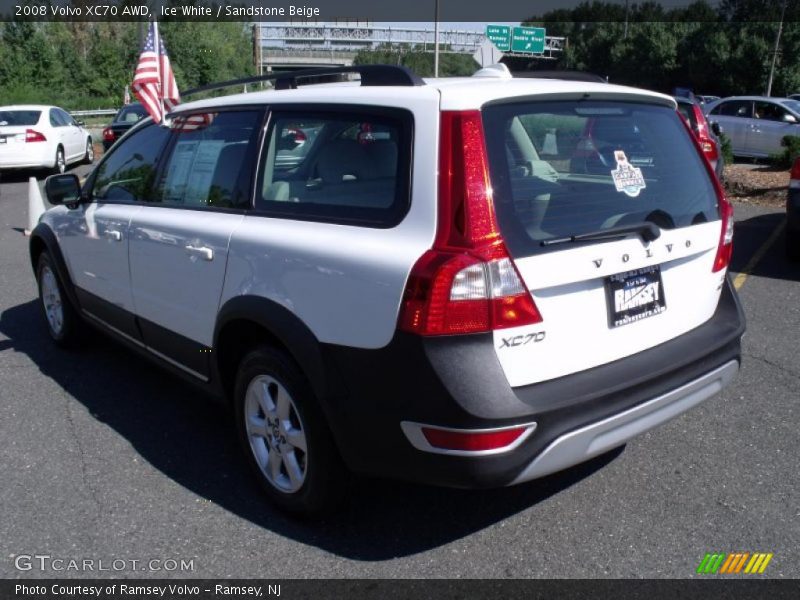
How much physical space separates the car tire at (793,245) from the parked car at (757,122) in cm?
1041

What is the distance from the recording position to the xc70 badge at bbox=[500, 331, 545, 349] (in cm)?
267

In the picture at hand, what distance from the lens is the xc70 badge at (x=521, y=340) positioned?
267cm

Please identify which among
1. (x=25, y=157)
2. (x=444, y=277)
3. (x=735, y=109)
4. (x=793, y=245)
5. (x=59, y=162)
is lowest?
(x=59, y=162)

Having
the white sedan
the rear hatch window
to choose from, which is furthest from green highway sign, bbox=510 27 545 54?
the rear hatch window

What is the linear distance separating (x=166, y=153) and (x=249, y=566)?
2245mm

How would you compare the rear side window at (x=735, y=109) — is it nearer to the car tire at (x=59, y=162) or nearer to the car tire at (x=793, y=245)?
the car tire at (x=793, y=245)

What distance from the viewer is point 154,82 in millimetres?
4938

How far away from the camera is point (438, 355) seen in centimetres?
262

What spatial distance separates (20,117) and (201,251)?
15806mm

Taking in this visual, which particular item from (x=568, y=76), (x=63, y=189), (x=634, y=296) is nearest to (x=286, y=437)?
(x=634, y=296)

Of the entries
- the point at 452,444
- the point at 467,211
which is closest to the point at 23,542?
the point at 452,444

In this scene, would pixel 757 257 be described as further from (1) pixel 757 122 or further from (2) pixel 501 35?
(2) pixel 501 35

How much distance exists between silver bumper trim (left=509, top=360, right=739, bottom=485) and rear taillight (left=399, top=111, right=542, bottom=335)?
0.47 metres

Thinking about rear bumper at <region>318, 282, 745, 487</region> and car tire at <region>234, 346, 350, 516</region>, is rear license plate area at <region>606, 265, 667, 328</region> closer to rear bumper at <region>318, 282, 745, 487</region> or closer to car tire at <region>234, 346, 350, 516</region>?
rear bumper at <region>318, 282, 745, 487</region>
